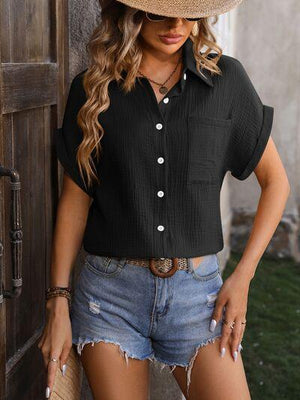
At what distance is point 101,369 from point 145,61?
0.94 meters

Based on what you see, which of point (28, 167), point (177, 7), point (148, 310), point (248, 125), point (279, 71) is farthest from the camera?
point (279, 71)

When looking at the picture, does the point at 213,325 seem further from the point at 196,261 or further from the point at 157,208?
the point at 157,208

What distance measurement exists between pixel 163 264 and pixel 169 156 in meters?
0.32

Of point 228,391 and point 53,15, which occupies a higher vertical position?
point 53,15

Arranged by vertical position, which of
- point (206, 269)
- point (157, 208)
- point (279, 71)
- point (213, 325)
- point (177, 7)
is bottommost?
point (213, 325)

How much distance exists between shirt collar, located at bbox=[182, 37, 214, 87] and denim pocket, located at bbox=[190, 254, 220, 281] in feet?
1.73

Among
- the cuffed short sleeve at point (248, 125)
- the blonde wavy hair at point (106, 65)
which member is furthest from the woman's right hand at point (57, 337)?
the cuffed short sleeve at point (248, 125)

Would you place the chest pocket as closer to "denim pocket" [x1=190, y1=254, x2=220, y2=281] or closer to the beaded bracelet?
"denim pocket" [x1=190, y1=254, x2=220, y2=281]

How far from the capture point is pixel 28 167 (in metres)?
2.75

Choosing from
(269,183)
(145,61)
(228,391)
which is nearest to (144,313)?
(228,391)

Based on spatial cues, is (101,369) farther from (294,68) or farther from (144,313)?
(294,68)

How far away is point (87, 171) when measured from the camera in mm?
2510

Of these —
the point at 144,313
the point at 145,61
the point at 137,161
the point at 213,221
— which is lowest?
the point at 144,313

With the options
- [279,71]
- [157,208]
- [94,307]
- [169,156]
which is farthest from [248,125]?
[279,71]
